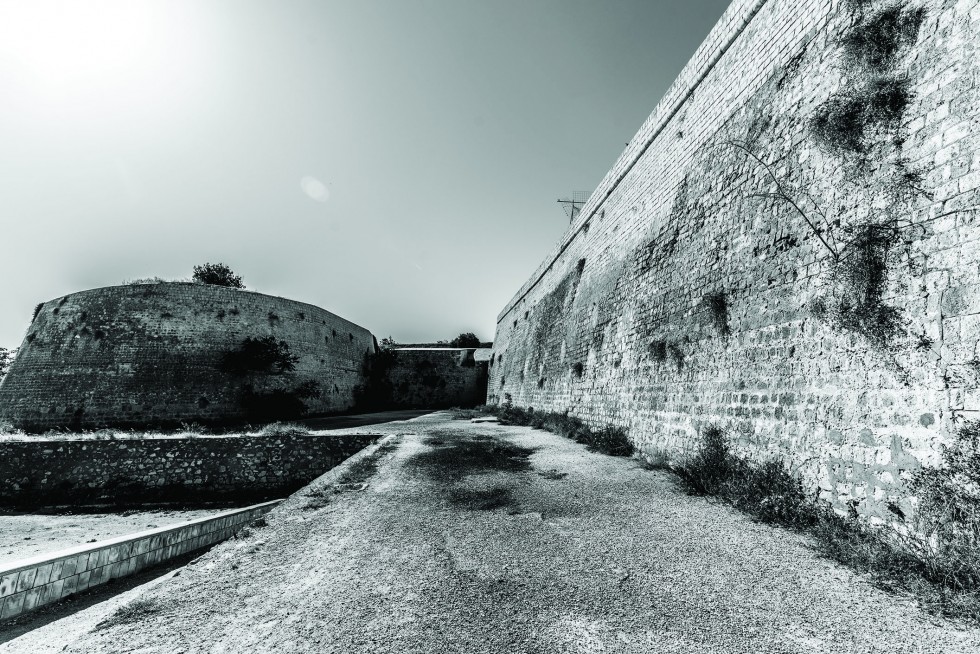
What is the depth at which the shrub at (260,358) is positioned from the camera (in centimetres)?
1877

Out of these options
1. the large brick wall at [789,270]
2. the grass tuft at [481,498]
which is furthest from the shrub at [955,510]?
the grass tuft at [481,498]

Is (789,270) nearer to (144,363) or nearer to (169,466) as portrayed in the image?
(169,466)

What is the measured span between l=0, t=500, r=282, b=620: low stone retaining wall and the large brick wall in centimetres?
688

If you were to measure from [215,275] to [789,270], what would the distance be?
38.1m

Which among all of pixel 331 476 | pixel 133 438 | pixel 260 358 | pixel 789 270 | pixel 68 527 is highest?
pixel 789 270

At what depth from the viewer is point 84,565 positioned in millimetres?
4566

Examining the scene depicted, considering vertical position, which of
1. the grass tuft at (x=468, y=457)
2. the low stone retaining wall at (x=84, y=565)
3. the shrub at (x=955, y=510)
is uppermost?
the shrub at (x=955, y=510)

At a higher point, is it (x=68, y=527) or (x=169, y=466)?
(x=169, y=466)

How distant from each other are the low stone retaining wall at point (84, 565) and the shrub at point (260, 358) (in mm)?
14507

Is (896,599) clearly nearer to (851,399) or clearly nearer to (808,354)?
(851,399)

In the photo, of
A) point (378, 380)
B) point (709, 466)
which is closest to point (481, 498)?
point (709, 466)

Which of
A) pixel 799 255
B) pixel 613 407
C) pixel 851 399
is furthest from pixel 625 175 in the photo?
pixel 851 399

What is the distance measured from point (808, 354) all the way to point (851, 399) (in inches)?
23.2

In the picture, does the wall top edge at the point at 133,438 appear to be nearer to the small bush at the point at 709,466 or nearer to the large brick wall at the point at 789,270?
the large brick wall at the point at 789,270
